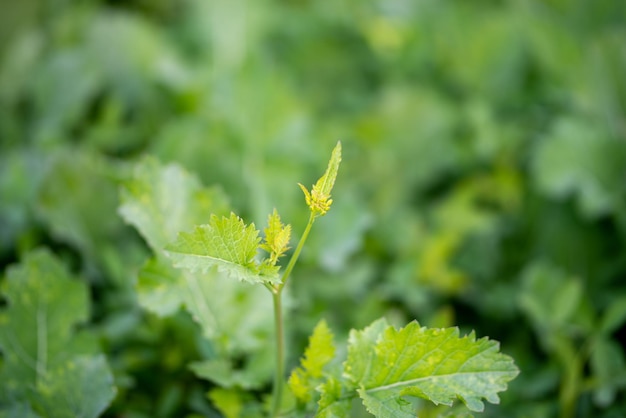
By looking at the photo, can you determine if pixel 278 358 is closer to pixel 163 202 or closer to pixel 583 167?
pixel 163 202

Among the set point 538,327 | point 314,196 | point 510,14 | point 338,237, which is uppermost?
point 510,14

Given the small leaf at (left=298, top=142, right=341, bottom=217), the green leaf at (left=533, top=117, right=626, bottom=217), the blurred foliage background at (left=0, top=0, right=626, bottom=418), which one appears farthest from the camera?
the green leaf at (left=533, top=117, right=626, bottom=217)

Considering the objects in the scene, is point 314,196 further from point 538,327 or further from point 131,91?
point 131,91

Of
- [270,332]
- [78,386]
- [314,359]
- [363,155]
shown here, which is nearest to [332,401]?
[314,359]

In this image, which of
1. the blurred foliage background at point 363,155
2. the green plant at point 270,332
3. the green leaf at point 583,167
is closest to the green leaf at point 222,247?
the green plant at point 270,332

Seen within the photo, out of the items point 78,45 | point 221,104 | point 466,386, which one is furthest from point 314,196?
point 78,45

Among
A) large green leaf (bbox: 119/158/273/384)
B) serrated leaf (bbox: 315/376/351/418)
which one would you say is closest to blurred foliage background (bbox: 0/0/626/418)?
large green leaf (bbox: 119/158/273/384)

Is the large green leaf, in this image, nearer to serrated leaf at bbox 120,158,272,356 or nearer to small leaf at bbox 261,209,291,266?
serrated leaf at bbox 120,158,272,356
